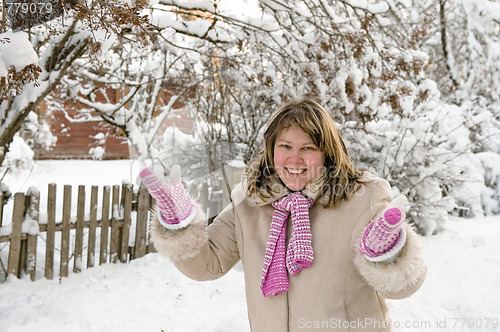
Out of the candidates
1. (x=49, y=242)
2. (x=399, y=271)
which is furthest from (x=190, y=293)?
(x=399, y=271)

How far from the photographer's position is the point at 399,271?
52.4 inches

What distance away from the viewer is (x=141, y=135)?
243 inches

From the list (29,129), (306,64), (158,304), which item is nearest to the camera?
(158,304)

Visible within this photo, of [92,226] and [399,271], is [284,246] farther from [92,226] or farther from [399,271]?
[92,226]

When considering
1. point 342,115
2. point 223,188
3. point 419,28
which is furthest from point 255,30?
point 223,188

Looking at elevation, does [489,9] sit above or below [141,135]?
above

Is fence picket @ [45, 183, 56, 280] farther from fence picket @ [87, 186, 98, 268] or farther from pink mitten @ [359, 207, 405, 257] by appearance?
pink mitten @ [359, 207, 405, 257]

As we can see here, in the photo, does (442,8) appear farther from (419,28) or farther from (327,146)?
(327,146)

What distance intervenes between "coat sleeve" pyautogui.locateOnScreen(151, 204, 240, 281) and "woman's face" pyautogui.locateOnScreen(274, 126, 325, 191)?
338mm

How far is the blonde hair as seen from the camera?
1562mm

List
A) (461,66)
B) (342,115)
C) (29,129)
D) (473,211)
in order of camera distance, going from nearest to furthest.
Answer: (342,115) → (473,211) → (29,129) → (461,66)

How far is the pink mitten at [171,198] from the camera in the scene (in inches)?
55.8

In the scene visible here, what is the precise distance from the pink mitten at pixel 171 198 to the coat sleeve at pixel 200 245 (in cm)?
3

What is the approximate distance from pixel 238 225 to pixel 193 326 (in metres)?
1.92
